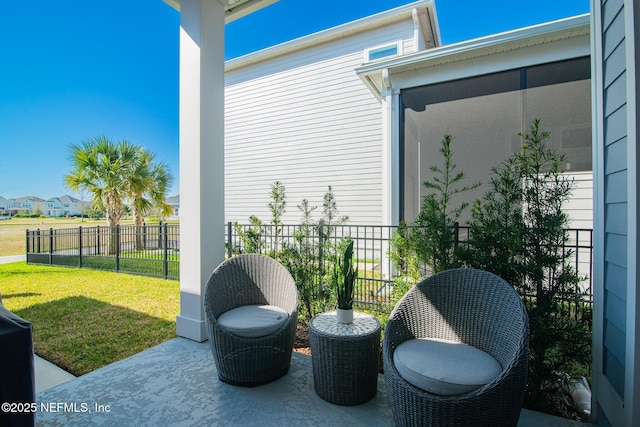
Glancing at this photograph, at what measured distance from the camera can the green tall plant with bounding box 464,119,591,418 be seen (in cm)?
197

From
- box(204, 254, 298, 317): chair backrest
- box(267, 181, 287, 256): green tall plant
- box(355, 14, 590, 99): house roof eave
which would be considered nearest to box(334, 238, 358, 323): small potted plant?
box(204, 254, 298, 317): chair backrest

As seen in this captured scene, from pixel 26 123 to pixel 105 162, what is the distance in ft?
8.76

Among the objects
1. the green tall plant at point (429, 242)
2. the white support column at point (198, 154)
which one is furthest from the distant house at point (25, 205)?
the green tall plant at point (429, 242)

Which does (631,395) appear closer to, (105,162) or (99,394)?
(99,394)

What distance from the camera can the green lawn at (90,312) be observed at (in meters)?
2.79

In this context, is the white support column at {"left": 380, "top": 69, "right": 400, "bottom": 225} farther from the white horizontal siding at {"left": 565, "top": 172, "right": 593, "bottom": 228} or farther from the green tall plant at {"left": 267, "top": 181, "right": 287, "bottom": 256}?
the white horizontal siding at {"left": 565, "top": 172, "right": 593, "bottom": 228}

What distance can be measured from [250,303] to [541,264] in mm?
2190

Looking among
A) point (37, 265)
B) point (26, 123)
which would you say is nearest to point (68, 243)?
point (37, 265)

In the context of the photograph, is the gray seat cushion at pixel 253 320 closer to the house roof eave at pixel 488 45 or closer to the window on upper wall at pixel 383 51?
the house roof eave at pixel 488 45

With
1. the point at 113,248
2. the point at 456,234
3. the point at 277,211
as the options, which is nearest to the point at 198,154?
the point at 277,211

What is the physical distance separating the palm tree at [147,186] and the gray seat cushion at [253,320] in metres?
7.95

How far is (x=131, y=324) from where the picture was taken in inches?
136

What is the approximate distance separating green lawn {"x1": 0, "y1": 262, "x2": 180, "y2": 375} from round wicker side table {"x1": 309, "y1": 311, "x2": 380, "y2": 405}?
1.84 metres

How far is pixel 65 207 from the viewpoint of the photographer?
23.9 feet
